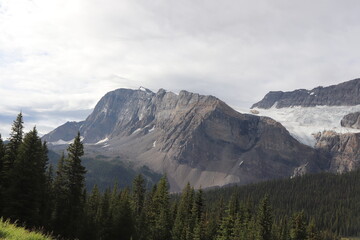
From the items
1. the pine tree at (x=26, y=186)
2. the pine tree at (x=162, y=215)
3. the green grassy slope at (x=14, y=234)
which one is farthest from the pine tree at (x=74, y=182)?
the green grassy slope at (x=14, y=234)

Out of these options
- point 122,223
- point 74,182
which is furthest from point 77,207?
point 122,223

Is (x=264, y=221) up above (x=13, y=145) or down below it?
below

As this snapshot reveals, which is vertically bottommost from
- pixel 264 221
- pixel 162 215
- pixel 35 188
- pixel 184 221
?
pixel 184 221

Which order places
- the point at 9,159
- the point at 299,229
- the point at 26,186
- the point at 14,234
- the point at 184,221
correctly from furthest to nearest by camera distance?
the point at 299,229 < the point at 184,221 < the point at 9,159 < the point at 26,186 < the point at 14,234

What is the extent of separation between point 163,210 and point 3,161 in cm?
3921

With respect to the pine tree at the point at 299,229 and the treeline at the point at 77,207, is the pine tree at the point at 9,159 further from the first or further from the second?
the pine tree at the point at 299,229

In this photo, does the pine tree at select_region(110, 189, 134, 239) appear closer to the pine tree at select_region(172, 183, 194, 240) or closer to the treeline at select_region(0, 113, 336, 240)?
the treeline at select_region(0, 113, 336, 240)

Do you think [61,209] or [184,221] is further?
[184,221]

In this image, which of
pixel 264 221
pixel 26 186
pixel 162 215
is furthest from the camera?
pixel 162 215

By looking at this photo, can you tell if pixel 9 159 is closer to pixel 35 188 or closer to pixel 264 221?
pixel 35 188

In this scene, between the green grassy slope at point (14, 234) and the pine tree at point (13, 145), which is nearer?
the green grassy slope at point (14, 234)

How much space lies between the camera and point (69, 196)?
43000 mm

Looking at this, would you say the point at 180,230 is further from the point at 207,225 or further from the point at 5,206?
the point at 5,206

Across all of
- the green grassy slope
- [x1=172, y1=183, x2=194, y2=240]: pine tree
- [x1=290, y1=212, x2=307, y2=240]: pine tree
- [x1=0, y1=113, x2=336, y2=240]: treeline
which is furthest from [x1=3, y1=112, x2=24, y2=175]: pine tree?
[x1=290, y1=212, x2=307, y2=240]: pine tree
